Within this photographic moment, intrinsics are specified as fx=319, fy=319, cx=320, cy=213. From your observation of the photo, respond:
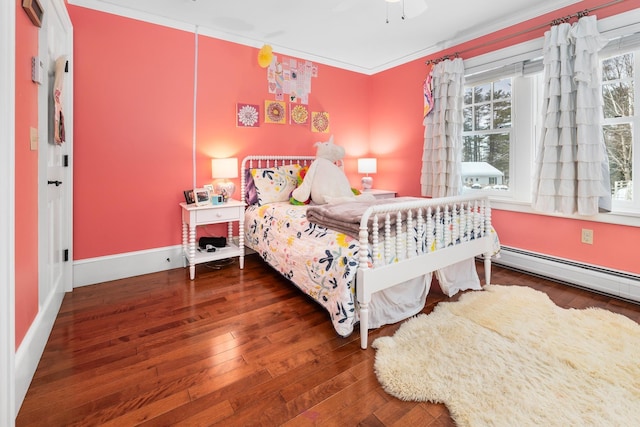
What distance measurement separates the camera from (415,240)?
7.14 feet

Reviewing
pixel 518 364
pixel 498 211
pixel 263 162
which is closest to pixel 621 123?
pixel 498 211

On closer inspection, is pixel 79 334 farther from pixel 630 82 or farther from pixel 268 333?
pixel 630 82

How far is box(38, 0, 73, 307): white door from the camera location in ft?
6.07

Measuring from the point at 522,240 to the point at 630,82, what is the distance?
153 centimetres

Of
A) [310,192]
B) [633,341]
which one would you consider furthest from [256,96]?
[633,341]

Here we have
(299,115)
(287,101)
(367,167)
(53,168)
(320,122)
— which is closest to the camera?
(53,168)

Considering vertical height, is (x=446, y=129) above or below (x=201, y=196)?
above

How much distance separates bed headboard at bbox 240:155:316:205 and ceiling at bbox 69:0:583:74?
1.24 meters

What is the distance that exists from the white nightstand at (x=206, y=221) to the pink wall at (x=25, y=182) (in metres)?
1.24

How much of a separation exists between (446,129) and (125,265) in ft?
11.7

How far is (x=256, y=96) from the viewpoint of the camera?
3668mm

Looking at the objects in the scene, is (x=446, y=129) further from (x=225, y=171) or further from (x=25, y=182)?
(x=25, y=182)

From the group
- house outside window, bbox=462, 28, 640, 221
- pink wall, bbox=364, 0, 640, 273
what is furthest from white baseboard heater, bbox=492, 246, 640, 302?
house outside window, bbox=462, 28, 640, 221

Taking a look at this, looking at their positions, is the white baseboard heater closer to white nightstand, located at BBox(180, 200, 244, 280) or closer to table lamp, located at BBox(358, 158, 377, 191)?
table lamp, located at BBox(358, 158, 377, 191)
